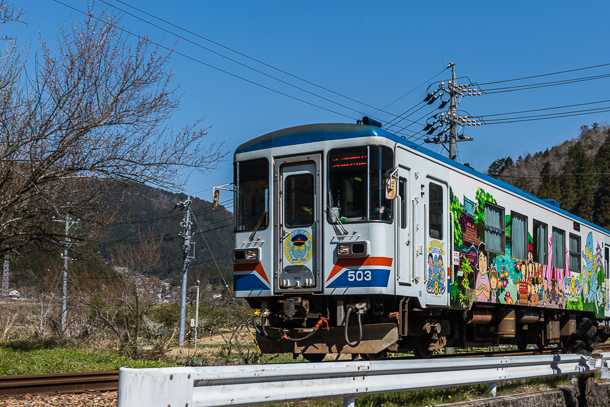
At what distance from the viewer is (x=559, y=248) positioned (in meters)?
13.5

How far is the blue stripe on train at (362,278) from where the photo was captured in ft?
25.2

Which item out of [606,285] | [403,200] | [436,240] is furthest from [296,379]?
[606,285]

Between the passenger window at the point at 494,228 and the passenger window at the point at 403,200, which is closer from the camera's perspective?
the passenger window at the point at 403,200

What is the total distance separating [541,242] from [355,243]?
6326mm

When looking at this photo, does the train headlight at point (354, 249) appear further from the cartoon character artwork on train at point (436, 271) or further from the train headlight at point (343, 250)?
the cartoon character artwork on train at point (436, 271)

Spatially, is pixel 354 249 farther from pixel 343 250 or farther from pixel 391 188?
pixel 391 188

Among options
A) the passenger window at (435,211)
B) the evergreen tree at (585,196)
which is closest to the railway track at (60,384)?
the passenger window at (435,211)

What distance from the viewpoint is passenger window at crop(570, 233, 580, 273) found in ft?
46.5

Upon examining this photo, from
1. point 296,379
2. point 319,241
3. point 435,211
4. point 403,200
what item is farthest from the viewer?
point 435,211

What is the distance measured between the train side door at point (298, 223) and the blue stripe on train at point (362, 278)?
0.30 metres

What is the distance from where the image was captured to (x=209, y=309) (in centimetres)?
4303

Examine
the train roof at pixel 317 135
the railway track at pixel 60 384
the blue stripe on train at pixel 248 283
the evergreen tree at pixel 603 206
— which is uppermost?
the evergreen tree at pixel 603 206

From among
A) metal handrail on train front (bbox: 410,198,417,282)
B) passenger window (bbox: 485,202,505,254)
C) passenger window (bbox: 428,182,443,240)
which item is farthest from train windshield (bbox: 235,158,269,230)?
passenger window (bbox: 485,202,505,254)

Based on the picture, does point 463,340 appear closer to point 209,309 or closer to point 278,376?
point 278,376
